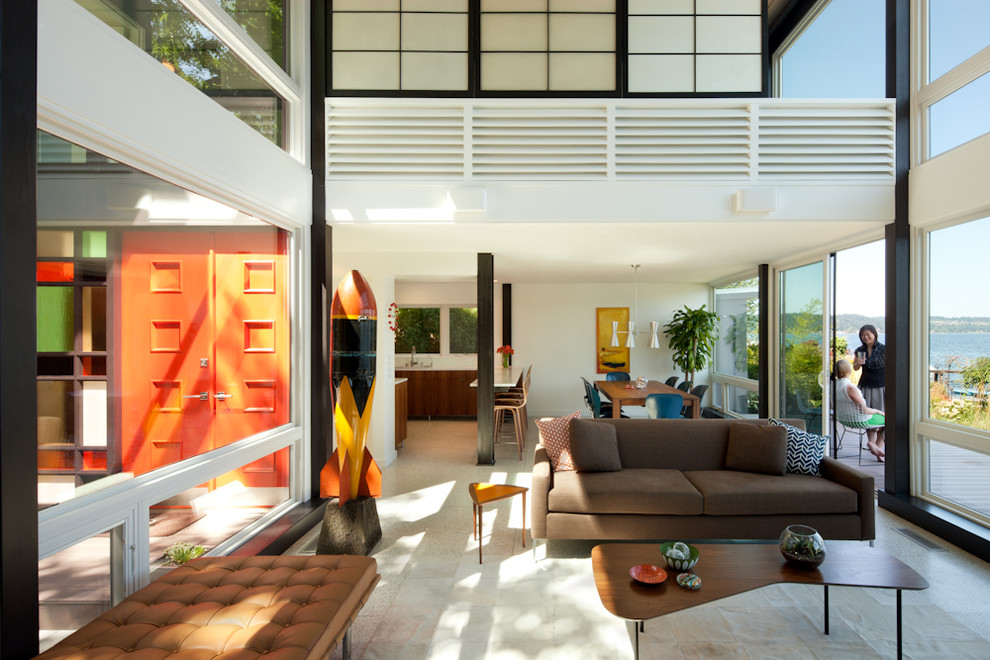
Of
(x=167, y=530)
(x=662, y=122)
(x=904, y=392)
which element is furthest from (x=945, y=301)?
(x=167, y=530)

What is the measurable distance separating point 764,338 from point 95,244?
24.2 feet

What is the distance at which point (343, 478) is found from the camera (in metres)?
3.72

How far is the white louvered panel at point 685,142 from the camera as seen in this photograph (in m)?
4.70

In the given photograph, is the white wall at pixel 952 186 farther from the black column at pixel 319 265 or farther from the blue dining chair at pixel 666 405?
the black column at pixel 319 265

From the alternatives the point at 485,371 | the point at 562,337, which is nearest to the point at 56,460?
the point at 485,371

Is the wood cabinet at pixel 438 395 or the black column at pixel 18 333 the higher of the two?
the black column at pixel 18 333

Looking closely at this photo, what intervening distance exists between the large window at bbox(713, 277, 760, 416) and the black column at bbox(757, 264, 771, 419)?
0.23 m

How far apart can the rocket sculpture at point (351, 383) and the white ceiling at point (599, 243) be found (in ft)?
4.51

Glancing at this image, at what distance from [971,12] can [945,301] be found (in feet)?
7.01

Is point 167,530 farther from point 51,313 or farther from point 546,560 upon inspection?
point 546,560

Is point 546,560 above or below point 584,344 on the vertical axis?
below

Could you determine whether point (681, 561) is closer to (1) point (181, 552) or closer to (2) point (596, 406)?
(1) point (181, 552)

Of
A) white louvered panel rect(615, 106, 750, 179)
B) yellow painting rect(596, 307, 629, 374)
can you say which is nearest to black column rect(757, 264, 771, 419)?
yellow painting rect(596, 307, 629, 374)

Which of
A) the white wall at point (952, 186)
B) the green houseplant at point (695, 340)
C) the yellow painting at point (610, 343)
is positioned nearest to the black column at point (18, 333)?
the white wall at point (952, 186)
